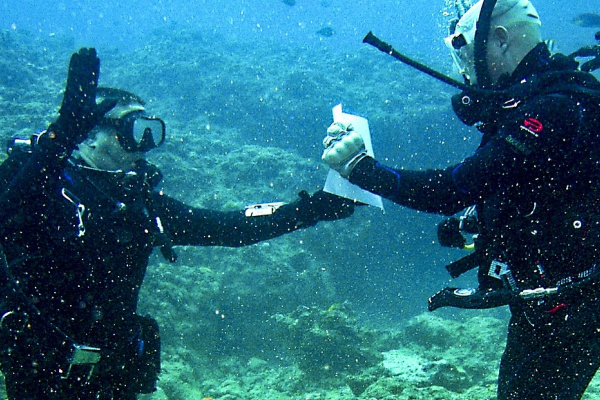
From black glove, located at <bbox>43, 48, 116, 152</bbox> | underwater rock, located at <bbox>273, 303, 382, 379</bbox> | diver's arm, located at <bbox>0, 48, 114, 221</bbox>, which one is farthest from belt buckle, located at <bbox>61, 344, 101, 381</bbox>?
underwater rock, located at <bbox>273, 303, 382, 379</bbox>

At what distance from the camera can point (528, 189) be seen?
6.81 ft

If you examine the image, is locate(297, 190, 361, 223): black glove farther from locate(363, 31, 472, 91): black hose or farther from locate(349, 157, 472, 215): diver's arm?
locate(363, 31, 472, 91): black hose

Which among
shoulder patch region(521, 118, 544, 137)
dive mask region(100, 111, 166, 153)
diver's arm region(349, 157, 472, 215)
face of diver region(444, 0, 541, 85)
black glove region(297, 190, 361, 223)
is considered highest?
face of diver region(444, 0, 541, 85)

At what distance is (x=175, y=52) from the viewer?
71.1 ft

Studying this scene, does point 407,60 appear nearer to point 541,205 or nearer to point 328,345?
point 541,205

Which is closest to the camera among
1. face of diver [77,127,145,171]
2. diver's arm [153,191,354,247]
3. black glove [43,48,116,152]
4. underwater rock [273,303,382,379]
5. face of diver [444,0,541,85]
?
black glove [43,48,116,152]

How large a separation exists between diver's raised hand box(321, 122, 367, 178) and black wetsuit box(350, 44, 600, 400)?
0.07 m

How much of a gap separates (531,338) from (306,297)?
7.64 m

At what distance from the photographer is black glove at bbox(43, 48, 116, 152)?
2035 mm

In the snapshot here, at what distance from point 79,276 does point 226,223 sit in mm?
1307

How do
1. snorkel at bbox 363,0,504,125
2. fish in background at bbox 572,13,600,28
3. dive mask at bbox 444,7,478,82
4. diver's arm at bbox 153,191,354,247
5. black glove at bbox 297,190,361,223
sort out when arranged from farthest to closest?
fish in background at bbox 572,13,600,28 → diver's arm at bbox 153,191,354,247 → black glove at bbox 297,190,361,223 → dive mask at bbox 444,7,478,82 → snorkel at bbox 363,0,504,125

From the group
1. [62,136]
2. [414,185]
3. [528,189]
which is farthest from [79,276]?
[528,189]

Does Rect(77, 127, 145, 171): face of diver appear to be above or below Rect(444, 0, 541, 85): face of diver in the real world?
below

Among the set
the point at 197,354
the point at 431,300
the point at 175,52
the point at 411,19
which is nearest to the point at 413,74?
the point at 175,52
